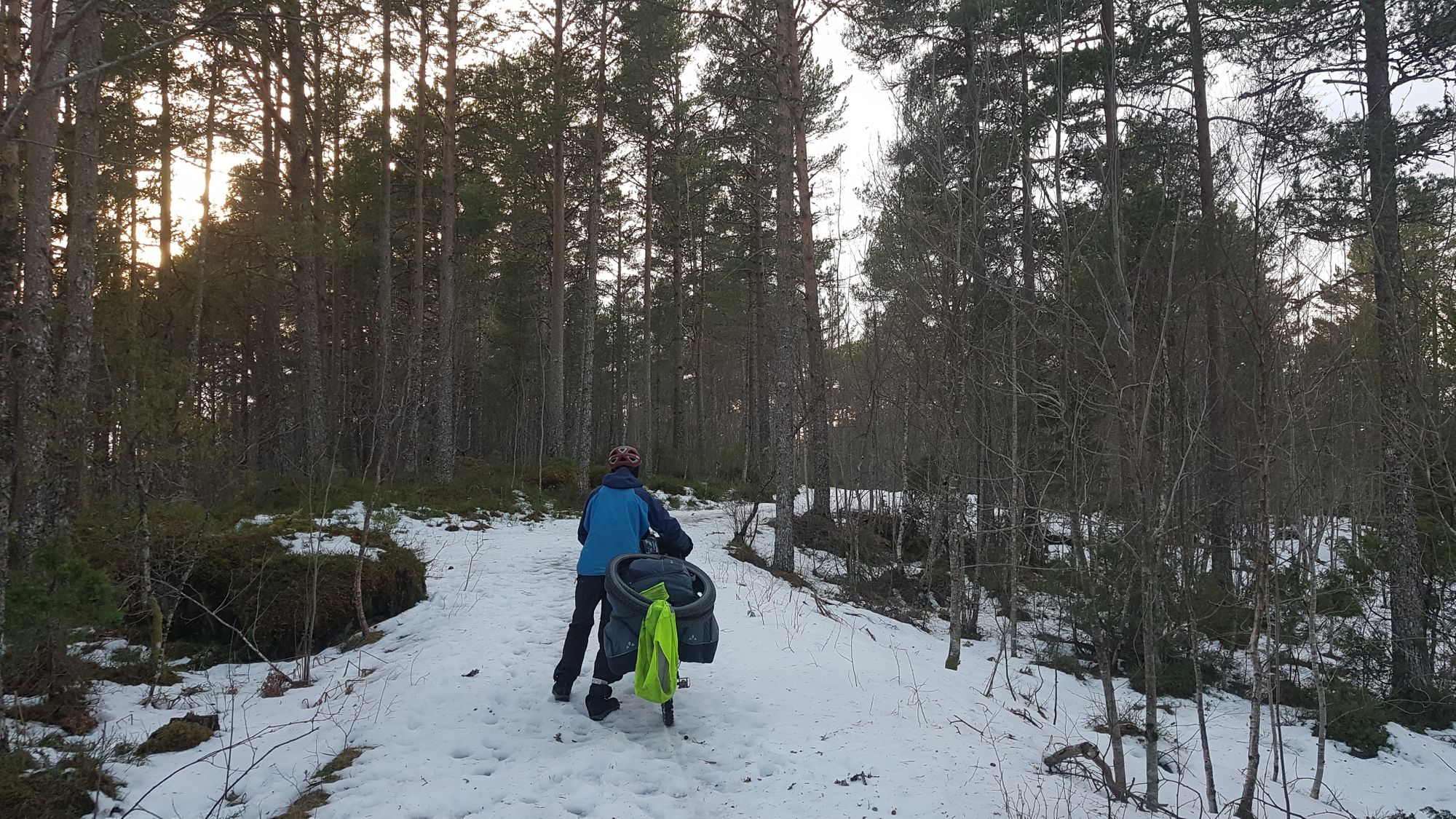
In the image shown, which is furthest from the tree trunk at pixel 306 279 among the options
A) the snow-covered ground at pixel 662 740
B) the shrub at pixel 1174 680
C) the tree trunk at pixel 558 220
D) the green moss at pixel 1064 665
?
the shrub at pixel 1174 680

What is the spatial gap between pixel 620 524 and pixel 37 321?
13.3 feet

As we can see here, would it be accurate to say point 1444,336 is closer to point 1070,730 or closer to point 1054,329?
point 1054,329

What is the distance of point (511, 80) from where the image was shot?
16.5 meters

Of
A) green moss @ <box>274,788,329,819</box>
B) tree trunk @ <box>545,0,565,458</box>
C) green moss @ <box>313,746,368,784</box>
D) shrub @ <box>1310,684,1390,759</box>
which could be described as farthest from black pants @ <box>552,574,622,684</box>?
tree trunk @ <box>545,0,565,458</box>

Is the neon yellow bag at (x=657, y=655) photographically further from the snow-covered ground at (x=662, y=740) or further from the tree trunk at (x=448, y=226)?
the tree trunk at (x=448, y=226)

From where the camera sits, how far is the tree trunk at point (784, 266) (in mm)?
10555

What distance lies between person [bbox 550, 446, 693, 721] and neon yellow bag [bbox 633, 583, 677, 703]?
0.59m

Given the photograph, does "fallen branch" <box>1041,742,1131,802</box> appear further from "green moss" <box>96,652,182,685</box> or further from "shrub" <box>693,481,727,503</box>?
"shrub" <box>693,481,727,503</box>

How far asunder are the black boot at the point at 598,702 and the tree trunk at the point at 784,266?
6251mm

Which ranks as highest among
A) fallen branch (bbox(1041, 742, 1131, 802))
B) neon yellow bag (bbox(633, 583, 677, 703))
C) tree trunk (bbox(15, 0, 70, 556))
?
tree trunk (bbox(15, 0, 70, 556))

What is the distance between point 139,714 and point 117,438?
2001mm

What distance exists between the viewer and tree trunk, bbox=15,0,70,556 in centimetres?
409

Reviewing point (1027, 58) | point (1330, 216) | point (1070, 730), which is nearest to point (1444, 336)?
point (1330, 216)

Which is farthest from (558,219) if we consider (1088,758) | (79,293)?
(1088,758)
